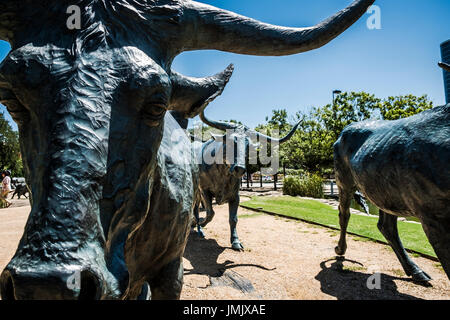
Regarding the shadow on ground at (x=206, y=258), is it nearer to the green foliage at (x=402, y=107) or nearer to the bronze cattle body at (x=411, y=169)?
the bronze cattle body at (x=411, y=169)

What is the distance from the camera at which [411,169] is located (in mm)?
3346

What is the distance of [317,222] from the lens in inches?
376

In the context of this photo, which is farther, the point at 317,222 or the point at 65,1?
the point at 317,222

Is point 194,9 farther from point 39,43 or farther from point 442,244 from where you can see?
point 442,244

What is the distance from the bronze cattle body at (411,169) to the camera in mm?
3043

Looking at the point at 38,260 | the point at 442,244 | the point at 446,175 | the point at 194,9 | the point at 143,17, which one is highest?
the point at 194,9

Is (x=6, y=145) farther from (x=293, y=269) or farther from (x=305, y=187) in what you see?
(x=293, y=269)

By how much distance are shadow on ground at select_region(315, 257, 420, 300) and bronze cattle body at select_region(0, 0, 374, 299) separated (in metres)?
4.09

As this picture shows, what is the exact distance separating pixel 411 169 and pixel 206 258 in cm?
469

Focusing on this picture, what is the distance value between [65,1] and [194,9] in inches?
26.1

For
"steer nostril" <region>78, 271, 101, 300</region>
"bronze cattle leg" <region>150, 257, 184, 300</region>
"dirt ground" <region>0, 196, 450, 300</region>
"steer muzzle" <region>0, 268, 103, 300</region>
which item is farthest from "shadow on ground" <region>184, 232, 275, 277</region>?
"steer muzzle" <region>0, 268, 103, 300</region>

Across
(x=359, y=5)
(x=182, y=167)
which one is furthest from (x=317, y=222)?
(x=359, y=5)

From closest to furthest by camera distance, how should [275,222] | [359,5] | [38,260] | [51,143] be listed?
[38,260] < [51,143] < [359,5] < [275,222]

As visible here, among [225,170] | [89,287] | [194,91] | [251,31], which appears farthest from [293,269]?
[89,287]
